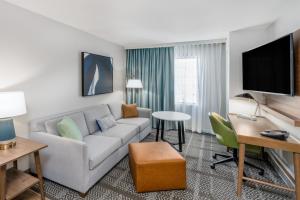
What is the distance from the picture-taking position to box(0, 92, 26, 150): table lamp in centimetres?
171

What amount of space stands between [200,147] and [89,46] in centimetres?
304

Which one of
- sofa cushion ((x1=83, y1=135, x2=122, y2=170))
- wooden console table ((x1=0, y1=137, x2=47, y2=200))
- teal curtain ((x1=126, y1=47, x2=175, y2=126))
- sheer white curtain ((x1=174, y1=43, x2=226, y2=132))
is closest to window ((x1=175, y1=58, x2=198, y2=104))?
sheer white curtain ((x1=174, y1=43, x2=226, y2=132))

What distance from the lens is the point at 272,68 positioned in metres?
2.30

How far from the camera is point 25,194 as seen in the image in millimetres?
1992

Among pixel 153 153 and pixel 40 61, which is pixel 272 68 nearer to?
pixel 153 153

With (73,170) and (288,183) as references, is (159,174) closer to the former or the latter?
(73,170)

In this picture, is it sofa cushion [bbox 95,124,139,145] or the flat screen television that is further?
sofa cushion [bbox 95,124,139,145]

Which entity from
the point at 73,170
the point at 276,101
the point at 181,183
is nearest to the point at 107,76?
the point at 73,170

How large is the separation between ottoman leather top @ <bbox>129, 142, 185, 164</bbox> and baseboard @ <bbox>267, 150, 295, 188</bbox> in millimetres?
1390

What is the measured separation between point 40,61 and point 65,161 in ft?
4.97

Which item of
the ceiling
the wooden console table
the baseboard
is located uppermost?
the ceiling

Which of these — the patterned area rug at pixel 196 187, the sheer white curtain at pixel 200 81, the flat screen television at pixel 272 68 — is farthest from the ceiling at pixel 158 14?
the patterned area rug at pixel 196 187

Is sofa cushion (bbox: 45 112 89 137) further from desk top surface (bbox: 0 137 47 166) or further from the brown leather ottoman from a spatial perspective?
the brown leather ottoman

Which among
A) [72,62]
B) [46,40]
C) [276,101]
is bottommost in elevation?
[276,101]
